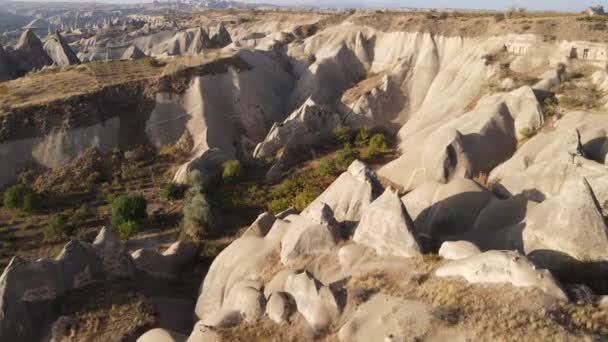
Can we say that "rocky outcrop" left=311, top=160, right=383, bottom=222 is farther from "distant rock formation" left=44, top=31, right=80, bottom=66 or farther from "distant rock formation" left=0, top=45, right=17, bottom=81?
"distant rock formation" left=44, top=31, right=80, bottom=66

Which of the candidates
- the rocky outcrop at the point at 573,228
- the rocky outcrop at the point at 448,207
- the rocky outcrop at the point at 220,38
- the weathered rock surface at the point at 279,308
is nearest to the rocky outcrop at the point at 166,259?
the weathered rock surface at the point at 279,308

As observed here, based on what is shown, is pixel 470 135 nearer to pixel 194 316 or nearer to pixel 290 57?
pixel 194 316

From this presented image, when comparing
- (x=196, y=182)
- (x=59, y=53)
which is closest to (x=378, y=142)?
(x=196, y=182)

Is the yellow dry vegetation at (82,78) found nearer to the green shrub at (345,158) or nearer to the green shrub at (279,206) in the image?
the green shrub at (345,158)

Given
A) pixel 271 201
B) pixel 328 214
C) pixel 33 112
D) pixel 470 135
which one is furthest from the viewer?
pixel 33 112

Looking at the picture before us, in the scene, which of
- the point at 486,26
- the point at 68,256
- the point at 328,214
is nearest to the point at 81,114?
the point at 68,256

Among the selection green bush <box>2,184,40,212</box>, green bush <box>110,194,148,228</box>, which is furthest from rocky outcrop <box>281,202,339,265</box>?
green bush <box>2,184,40,212</box>
